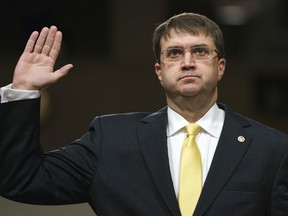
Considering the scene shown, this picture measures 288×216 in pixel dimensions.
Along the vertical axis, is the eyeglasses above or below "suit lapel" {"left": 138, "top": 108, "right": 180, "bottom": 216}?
above

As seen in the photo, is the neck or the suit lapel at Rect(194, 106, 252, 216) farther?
the neck

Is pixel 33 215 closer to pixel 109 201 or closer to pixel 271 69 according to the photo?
pixel 109 201

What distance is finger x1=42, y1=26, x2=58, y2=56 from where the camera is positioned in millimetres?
2643

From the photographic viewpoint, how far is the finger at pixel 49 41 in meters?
2.64

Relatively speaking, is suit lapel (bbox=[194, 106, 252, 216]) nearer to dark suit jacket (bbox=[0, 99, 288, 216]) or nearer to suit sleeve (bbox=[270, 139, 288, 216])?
dark suit jacket (bbox=[0, 99, 288, 216])

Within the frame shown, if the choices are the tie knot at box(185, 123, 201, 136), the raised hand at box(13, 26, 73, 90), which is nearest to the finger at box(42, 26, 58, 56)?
the raised hand at box(13, 26, 73, 90)

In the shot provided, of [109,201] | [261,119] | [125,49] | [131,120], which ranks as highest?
[131,120]

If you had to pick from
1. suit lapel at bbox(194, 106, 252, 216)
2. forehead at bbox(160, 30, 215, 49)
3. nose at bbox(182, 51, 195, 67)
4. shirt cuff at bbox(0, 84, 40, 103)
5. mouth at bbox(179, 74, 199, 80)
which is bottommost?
suit lapel at bbox(194, 106, 252, 216)

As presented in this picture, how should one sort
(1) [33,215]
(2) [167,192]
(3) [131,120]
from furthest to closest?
1. (1) [33,215]
2. (3) [131,120]
3. (2) [167,192]

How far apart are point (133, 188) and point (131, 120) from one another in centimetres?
24

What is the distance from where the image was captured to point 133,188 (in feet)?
8.47

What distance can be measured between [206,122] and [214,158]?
0.14m

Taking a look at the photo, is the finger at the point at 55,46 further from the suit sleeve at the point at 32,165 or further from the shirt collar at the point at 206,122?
the shirt collar at the point at 206,122

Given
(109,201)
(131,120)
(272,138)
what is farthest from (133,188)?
(272,138)
